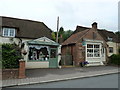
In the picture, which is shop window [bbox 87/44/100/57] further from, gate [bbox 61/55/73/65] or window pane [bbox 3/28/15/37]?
window pane [bbox 3/28/15/37]

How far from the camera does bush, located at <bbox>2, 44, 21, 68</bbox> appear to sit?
10.1 metres

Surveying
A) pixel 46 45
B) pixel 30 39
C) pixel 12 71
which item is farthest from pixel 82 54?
pixel 12 71

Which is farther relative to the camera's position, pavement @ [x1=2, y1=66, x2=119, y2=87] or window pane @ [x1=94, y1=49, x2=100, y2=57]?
window pane @ [x1=94, y1=49, x2=100, y2=57]

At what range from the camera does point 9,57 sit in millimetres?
10281

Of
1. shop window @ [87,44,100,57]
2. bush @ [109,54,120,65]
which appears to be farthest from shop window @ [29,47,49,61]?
bush @ [109,54,120,65]

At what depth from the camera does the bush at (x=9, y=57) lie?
10076mm

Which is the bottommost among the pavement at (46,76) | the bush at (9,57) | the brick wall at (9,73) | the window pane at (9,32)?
the pavement at (46,76)

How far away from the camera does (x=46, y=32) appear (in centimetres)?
1947

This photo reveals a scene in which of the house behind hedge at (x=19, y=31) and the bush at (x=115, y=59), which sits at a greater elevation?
the house behind hedge at (x=19, y=31)

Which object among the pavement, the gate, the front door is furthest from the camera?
the gate

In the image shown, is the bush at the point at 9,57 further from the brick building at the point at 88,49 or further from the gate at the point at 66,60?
the brick building at the point at 88,49

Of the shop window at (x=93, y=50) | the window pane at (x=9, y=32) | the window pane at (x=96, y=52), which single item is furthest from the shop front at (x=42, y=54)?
the window pane at (x=96, y=52)

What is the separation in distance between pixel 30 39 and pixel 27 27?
10.3 feet

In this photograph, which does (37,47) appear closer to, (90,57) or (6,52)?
(6,52)
